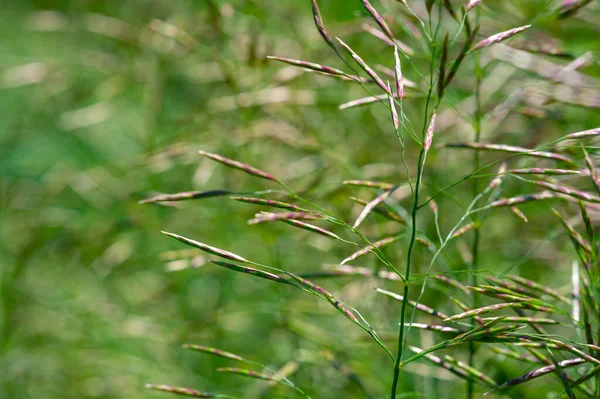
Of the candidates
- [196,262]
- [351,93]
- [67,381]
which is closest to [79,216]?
[67,381]

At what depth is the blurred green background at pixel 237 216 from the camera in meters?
1.14

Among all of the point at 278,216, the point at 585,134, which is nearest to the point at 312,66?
the point at 278,216

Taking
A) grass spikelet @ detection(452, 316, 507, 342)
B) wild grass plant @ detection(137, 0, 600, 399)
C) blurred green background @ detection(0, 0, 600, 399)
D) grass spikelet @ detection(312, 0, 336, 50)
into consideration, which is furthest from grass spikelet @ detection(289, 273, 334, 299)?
blurred green background @ detection(0, 0, 600, 399)

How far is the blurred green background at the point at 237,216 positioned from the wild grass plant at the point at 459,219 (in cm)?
2

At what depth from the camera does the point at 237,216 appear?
3.93 ft

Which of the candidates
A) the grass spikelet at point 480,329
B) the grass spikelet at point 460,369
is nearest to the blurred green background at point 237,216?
the grass spikelet at point 460,369

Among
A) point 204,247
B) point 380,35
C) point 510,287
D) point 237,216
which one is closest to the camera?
point 204,247

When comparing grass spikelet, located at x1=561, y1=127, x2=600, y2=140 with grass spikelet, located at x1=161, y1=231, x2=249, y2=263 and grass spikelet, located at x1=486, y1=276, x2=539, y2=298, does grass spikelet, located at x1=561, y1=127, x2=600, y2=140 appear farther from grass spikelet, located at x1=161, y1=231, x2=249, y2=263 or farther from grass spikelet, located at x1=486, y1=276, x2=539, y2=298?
grass spikelet, located at x1=161, y1=231, x2=249, y2=263

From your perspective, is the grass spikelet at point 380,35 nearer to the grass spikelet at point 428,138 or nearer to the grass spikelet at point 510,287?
the grass spikelet at point 428,138

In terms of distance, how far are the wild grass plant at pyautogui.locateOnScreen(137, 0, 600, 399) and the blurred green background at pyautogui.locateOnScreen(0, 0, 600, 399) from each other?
0.7 inches

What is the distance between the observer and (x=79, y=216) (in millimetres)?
1680

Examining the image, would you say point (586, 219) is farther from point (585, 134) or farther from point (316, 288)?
point (316, 288)

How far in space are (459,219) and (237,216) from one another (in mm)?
420

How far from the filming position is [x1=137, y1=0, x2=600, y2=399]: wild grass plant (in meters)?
0.64
